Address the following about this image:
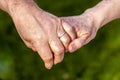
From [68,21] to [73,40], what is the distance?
2.2 inches

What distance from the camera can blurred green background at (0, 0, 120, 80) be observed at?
196 cm

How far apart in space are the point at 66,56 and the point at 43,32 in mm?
1008

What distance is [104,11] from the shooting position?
3.84 feet

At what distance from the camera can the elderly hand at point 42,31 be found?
102 cm

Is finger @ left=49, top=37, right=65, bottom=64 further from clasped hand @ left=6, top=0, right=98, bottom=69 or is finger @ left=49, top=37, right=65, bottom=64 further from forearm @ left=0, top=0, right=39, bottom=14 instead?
forearm @ left=0, top=0, right=39, bottom=14

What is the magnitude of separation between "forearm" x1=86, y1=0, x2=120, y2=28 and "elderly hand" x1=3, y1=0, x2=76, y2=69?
0.39 ft

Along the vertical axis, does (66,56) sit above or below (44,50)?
below

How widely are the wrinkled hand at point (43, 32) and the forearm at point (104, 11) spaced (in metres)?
0.12

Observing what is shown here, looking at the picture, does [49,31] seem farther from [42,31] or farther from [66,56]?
[66,56]

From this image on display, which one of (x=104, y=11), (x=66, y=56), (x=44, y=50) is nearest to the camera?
(x=44, y=50)

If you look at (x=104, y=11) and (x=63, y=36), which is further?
(x=104, y=11)

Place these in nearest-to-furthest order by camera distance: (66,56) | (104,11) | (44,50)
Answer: (44,50)
(104,11)
(66,56)

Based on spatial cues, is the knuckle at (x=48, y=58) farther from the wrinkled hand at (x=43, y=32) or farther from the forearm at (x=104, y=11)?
the forearm at (x=104, y=11)

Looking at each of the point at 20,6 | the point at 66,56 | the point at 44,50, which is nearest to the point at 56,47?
the point at 44,50
